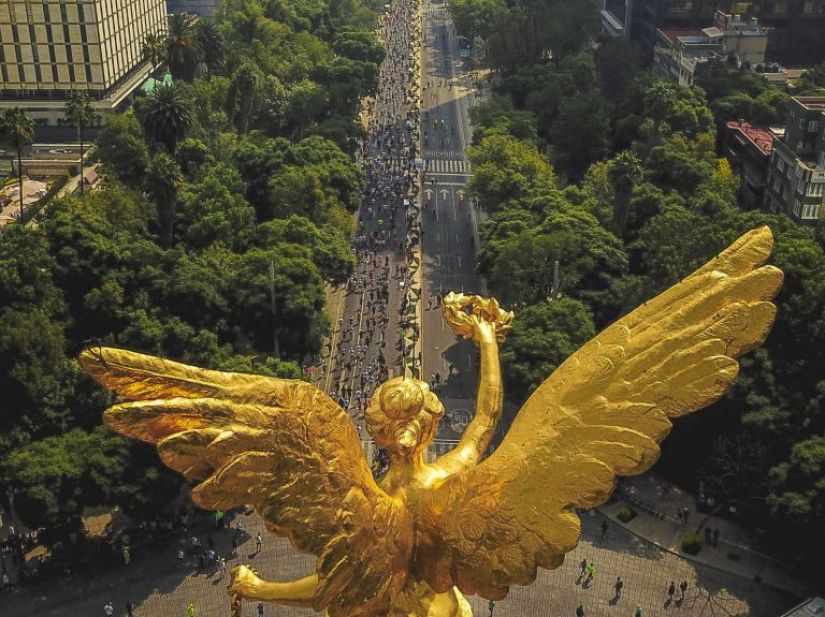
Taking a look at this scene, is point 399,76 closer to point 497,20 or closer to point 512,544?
point 497,20

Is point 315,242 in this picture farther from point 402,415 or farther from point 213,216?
point 402,415

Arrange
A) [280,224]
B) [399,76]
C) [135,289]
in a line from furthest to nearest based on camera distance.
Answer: [399,76], [280,224], [135,289]

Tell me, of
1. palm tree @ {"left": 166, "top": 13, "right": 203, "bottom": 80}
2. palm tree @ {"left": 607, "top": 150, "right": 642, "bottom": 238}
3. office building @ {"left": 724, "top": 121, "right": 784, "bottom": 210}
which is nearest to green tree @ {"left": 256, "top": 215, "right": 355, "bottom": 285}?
palm tree @ {"left": 607, "top": 150, "right": 642, "bottom": 238}

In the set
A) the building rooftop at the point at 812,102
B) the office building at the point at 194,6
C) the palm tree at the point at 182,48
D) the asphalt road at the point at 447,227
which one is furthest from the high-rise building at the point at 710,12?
the office building at the point at 194,6

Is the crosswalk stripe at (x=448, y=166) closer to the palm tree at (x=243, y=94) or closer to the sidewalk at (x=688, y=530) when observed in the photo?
the palm tree at (x=243, y=94)

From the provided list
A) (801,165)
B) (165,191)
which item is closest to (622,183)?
(801,165)

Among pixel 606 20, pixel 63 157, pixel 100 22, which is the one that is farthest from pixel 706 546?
pixel 606 20
